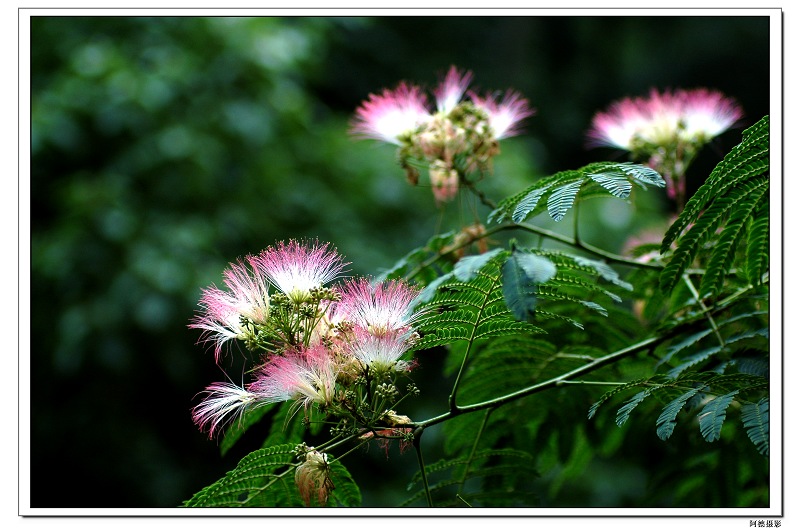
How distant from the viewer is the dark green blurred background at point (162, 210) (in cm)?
460

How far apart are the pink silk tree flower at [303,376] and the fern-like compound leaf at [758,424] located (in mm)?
617

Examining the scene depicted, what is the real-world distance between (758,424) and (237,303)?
0.80 m

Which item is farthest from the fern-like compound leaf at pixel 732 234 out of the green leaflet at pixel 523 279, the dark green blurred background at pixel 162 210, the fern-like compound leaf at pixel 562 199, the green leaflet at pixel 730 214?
the dark green blurred background at pixel 162 210

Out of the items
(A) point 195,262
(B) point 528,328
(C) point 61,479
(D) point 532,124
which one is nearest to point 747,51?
(D) point 532,124

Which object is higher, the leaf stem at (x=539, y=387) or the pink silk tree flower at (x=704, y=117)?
the pink silk tree flower at (x=704, y=117)

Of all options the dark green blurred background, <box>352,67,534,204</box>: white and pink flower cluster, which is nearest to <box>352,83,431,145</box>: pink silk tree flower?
<box>352,67,534,204</box>: white and pink flower cluster

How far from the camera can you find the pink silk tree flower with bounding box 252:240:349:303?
128 cm

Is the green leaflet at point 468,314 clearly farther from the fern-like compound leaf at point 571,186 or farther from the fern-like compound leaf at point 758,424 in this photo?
the fern-like compound leaf at point 758,424

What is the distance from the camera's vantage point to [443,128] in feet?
5.91

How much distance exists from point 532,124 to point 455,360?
594 cm

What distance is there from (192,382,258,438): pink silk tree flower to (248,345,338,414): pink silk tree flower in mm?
60

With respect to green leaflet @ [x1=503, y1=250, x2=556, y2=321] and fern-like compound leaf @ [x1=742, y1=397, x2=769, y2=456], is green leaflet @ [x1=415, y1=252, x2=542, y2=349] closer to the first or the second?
green leaflet @ [x1=503, y1=250, x2=556, y2=321]

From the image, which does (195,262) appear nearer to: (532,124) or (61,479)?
(61,479)
